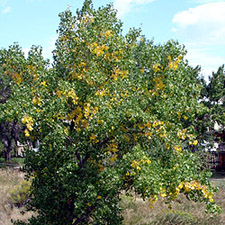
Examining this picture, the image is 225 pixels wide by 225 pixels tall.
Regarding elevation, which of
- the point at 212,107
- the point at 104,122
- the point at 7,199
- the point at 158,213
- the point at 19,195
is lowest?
the point at 158,213

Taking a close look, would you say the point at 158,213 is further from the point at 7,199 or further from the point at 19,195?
the point at 7,199

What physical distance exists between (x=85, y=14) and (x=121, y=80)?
2.48m

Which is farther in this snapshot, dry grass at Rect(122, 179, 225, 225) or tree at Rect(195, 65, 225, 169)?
tree at Rect(195, 65, 225, 169)

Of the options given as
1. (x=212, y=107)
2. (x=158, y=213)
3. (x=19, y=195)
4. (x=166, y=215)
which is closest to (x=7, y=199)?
(x=19, y=195)

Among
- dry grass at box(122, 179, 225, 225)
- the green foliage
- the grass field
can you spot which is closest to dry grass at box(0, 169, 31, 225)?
the grass field

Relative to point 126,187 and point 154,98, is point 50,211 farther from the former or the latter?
point 154,98

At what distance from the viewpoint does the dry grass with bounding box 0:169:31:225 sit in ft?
49.6

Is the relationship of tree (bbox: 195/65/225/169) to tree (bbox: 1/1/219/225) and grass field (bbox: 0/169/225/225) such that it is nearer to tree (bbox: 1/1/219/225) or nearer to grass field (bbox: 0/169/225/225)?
grass field (bbox: 0/169/225/225)

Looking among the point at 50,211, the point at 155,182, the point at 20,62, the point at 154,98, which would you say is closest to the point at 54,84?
the point at 20,62

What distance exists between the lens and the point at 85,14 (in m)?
10.3

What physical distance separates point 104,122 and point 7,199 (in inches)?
445

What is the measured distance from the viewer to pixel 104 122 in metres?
7.93

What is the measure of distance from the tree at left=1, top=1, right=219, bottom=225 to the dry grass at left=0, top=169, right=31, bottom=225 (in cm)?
583

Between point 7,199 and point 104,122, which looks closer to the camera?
point 104,122
